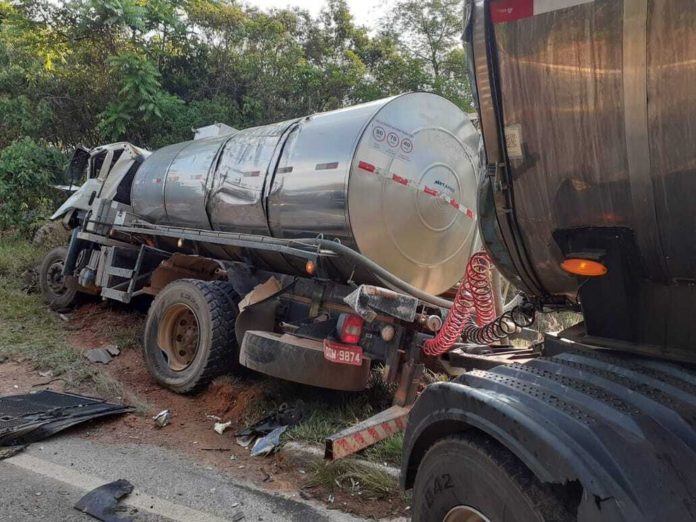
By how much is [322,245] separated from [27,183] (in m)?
11.1

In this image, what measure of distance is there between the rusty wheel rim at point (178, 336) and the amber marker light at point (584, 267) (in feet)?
14.6

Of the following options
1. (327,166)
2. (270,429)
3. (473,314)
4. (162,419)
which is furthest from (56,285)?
(473,314)

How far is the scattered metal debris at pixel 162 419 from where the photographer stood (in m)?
4.89

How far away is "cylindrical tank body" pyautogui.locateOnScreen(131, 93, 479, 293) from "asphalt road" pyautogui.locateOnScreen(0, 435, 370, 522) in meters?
1.85

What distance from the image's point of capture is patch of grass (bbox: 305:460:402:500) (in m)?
3.60

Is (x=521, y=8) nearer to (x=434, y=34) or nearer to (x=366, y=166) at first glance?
(x=366, y=166)

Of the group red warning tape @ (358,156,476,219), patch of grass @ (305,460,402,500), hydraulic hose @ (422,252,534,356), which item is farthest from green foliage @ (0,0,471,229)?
patch of grass @ (305,460,402,500)

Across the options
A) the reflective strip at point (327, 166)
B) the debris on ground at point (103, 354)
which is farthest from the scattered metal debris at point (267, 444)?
the debris on ground at point (103, 354)

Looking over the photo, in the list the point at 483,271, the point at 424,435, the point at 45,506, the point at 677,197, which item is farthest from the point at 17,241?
the point at 677,197

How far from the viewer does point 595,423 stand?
1676 millimetres

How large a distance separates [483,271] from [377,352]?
3.69 ft

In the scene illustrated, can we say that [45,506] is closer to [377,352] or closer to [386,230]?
[377,352]

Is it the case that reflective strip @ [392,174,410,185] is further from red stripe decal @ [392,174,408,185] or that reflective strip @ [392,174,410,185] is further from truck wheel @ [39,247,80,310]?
truck wheel @ [39,247,80,310]

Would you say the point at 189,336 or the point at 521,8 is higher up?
the point at 521,8
